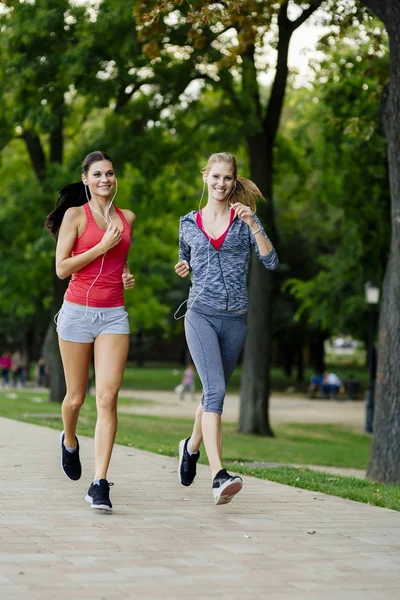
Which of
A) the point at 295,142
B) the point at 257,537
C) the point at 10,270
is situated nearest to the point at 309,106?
the point at 295,142

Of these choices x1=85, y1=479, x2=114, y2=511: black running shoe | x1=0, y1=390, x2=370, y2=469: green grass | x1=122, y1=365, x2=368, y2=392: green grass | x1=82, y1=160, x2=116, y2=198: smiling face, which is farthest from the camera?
x1=122, y1=365, x2=368, y2=392: green grass

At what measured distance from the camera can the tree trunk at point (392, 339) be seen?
1292cm

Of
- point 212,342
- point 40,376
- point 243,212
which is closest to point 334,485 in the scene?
point 212,342

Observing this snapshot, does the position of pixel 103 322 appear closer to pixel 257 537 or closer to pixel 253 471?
pixel 257 537

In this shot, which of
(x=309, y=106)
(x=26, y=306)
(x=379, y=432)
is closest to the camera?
(x=379, y=432)

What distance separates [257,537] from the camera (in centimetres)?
617

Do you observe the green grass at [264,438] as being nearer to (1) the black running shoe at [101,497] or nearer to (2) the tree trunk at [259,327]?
(2) the tree trunk at [259,327]

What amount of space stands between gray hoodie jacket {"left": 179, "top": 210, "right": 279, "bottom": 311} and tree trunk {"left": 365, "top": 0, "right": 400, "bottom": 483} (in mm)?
5959

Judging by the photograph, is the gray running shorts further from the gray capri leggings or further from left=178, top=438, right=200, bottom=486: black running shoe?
left=178, top=438, right=200, bottom=486: black running shoe

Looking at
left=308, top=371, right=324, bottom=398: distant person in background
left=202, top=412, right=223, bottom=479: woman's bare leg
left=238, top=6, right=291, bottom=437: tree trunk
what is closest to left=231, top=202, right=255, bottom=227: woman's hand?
left=202, top=412, right=223, bottom=479: woman's bare leg

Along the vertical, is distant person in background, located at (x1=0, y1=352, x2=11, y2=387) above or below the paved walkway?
below

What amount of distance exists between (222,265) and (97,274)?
799mm

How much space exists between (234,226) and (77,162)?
59.7 feet

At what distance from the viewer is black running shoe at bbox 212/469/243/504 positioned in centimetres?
688
